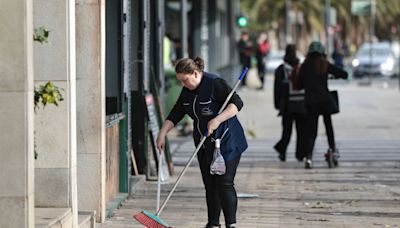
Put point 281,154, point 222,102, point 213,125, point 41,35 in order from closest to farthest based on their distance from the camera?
point 41,35, point 213,125, point 222,102, point 281,154

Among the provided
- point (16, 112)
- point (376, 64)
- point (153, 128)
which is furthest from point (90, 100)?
point (376, 64)

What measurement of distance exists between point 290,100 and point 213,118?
6915 millimetres

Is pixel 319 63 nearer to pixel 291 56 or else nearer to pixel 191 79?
pixel 291 56

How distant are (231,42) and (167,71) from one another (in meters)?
25.0

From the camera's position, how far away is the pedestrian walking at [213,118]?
30.8 feet

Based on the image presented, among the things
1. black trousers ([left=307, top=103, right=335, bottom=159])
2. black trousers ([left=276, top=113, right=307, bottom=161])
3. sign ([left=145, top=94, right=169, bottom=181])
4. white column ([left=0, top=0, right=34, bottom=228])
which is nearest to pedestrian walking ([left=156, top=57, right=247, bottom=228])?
white column ([left=0, top=0, right=34, bottom=228])

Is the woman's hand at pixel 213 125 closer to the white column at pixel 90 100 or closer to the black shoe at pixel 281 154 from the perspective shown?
the white column at pixel 90 100

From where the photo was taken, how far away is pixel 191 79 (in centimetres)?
938

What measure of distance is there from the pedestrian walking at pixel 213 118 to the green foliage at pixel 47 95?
1.16m

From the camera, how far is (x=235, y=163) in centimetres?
958

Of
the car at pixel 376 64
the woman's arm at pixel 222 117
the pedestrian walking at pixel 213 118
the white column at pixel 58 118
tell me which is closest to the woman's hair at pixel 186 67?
the pedestrian walking at pixel 213 118

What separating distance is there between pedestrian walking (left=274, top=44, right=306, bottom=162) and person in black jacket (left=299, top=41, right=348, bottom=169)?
0.54 metres

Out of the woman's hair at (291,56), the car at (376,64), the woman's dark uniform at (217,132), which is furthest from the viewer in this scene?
the car at (376,64)

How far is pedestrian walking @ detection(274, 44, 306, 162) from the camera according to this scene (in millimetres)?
16141
